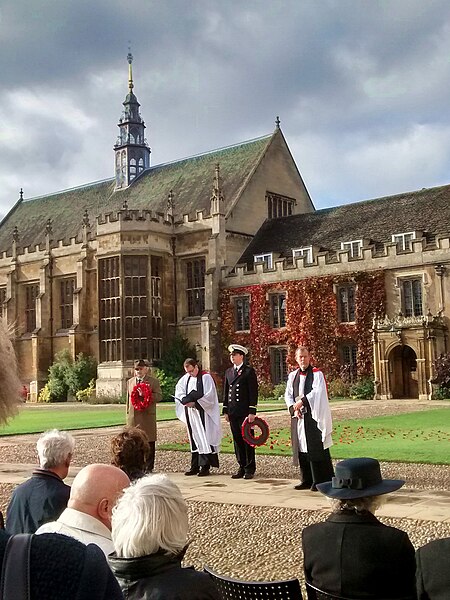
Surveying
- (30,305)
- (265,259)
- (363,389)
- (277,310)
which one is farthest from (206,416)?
(30,305)

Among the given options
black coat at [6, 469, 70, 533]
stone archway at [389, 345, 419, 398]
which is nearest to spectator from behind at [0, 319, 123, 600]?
black coat at [6, 469, 70, 533]

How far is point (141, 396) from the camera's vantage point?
11.0 metres

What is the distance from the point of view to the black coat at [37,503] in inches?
174

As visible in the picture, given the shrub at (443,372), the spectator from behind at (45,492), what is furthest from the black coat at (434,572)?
the shrub at (443,372)

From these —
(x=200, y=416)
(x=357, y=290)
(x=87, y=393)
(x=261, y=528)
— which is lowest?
(x=261, y=528)

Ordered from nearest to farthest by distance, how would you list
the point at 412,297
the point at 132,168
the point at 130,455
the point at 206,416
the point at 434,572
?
the point at 434,572
the point at 130,455
the point at 206,416
the point at 412,297
the point at 132,168

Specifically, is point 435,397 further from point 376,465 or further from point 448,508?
point 376,465

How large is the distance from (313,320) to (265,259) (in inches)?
179

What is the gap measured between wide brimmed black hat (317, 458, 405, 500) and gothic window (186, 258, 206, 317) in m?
33.5

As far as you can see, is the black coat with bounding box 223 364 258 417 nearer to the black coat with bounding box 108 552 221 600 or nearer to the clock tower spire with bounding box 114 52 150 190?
the black coat with bounding box 108 552 221 600

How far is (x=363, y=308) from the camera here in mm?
31906

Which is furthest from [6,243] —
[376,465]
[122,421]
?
[376,465]

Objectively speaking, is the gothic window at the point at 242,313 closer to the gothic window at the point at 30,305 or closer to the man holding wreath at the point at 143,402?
the gothic window at the point at 30,305

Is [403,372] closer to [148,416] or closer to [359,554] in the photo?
[148,416]
